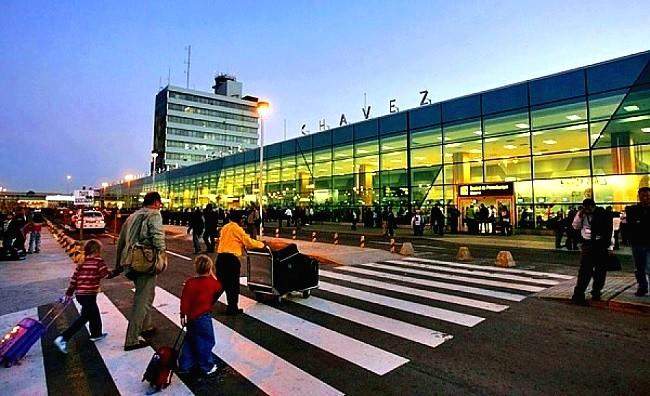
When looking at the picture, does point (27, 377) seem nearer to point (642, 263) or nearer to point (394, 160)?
point (642, 263)

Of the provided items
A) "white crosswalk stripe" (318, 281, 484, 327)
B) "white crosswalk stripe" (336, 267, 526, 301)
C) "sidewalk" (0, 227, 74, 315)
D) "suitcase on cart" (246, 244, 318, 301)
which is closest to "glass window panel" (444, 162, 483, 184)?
"white crosswalk stripe" (336, 267, 526, 301)

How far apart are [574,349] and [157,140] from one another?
118936mm

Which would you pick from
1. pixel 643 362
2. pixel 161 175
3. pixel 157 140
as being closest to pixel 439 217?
pixel 643 362

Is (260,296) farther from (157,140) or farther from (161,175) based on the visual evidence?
(157,140)

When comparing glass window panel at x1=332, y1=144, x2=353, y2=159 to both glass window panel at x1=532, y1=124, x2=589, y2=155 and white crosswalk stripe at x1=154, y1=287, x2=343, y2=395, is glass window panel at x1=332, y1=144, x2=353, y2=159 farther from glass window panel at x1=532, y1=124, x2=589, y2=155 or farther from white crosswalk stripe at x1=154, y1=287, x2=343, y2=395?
Answer: white crosswalk stripe at x1=154, y1=287, x2=343, y2=395

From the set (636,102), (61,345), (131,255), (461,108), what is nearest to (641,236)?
(131,255)

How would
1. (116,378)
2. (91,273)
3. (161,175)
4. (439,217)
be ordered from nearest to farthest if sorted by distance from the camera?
1. (116,378)
2. (91,273)
3. (439,217)
4. (161,175)

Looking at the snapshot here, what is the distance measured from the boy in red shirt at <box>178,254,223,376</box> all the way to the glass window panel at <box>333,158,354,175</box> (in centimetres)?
3236

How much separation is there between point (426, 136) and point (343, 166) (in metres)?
9.44

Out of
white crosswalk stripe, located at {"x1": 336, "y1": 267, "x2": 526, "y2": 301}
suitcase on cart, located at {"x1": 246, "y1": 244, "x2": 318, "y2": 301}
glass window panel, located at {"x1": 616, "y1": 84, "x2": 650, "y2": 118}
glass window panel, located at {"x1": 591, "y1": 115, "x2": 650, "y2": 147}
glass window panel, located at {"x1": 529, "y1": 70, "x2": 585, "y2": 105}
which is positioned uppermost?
glass window panel, located at {"x1": 529, "y1": 70, "x2": 585, "y2": 105}

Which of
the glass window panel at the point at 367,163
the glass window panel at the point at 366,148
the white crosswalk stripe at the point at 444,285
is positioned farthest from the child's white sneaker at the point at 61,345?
the glass window panel at the point at 366,148

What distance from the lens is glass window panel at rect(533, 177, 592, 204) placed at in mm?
22567

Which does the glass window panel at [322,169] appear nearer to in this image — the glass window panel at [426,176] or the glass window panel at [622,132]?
the glass window panel at [426,176]

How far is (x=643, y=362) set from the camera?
448cm
